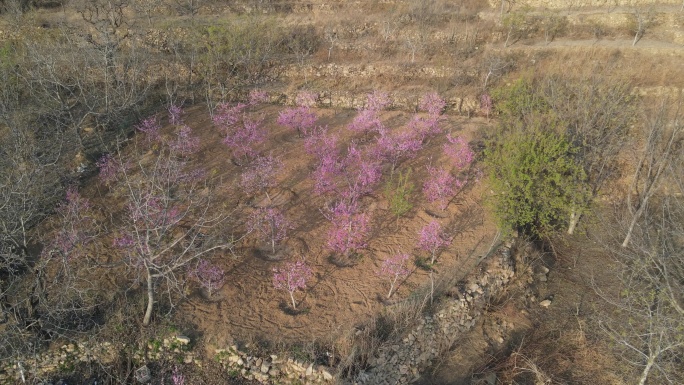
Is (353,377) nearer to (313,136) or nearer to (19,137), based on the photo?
(313,136)

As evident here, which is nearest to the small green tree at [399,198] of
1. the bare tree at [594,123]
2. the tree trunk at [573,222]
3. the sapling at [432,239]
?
the sapling at [432,239]

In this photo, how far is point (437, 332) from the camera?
42.9 ft

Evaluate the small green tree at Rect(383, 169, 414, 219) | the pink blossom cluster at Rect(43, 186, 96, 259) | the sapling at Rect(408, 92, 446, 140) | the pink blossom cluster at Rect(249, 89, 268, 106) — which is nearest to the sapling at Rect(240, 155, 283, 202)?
the small green tree at Rect(383, 169, 414, 219)

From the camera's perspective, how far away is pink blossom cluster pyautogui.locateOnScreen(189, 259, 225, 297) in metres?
13.6

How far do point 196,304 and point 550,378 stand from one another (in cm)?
1088

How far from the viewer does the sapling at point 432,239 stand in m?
15.0

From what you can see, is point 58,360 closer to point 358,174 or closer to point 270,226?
point 270,226

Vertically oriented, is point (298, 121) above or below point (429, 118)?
above

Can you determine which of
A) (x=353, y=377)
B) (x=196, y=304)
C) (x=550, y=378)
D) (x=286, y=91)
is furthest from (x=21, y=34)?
(x=550, y=378)

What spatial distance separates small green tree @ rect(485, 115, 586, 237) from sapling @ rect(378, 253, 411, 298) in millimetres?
3919

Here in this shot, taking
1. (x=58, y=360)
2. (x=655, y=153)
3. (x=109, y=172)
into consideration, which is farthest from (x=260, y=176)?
(x=655, y=153)

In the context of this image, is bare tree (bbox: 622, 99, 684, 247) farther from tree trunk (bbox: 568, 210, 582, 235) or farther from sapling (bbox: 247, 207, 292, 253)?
sapling (bbox: 247, 207, 292, 253)

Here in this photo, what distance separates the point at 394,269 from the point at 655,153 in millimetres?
11224

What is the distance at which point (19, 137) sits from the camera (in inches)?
672
